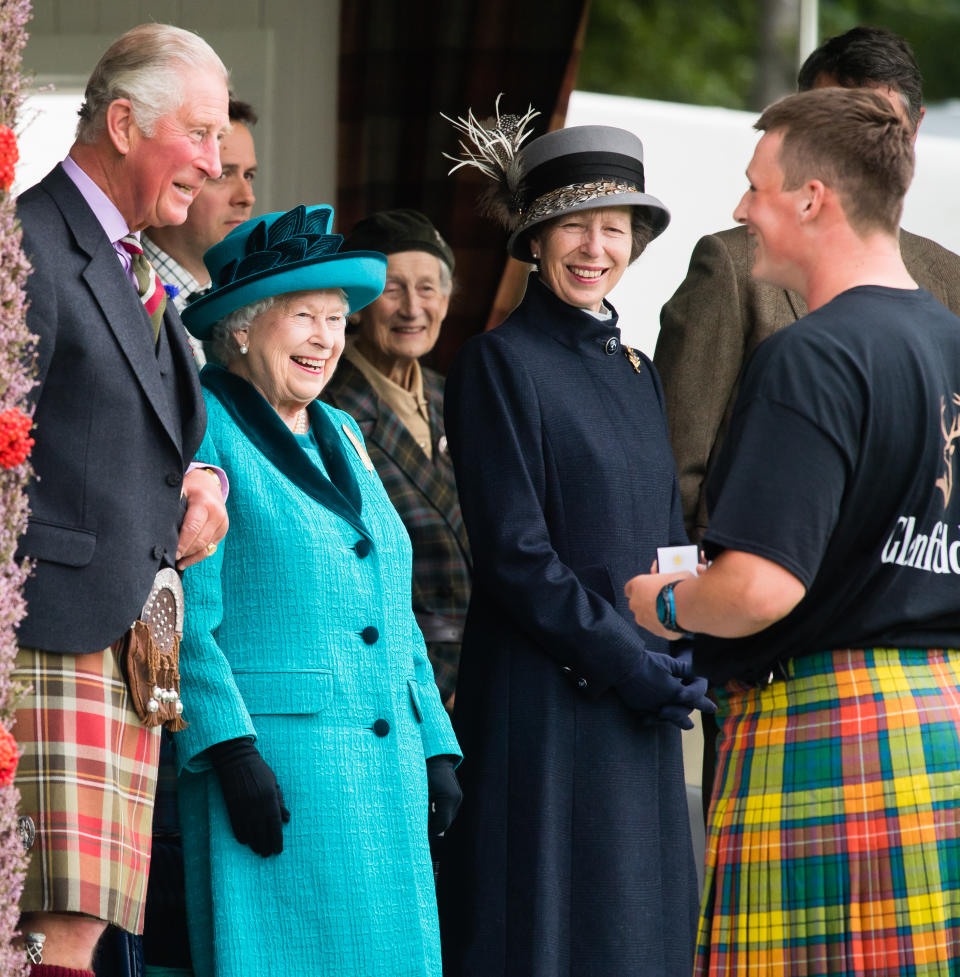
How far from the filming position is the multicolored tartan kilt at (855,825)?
2273mm

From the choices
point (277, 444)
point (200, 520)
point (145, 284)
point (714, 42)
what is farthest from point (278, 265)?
point (714, 42)

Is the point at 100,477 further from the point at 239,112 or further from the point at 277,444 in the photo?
the point at 239,112

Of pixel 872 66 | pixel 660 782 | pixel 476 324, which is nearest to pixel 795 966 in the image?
pixel 660 782

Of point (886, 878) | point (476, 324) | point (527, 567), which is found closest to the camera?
point (886, 878)

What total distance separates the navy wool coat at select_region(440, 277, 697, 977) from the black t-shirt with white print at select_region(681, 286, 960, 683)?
2.80ft

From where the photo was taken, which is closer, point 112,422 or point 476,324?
point 112,422

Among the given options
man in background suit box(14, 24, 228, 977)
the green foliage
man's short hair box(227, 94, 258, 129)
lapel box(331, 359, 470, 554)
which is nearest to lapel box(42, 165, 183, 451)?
man in background suit box(14, 24, 228, 977)

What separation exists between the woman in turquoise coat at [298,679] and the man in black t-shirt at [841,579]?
2.31ft

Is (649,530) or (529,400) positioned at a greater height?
(529,400)

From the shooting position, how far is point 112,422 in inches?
93.9

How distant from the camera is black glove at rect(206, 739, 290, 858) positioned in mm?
2699

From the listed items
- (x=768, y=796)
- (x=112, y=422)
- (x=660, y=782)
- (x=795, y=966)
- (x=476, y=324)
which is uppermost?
(x=476, y=324)

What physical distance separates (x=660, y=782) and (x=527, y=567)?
55 centimetres

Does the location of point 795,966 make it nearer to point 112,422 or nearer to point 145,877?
point 145,877
